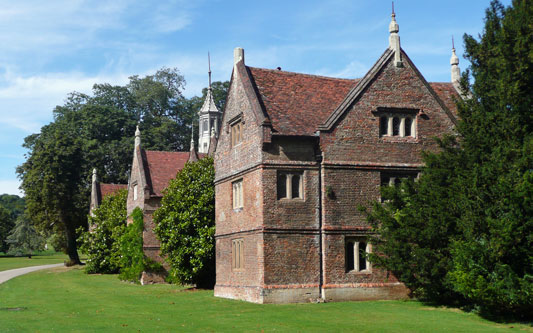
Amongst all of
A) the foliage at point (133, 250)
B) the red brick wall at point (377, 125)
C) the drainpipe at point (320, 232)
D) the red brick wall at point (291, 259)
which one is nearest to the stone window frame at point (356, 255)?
the drainpipe at point (320, 232)

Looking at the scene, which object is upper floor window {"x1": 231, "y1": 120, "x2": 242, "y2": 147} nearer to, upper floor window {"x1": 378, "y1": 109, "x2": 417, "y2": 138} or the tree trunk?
upper floor window {"x1": 378, "y1": 109, "x2": 417, "y2": 138}

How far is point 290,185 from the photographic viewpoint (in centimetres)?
2680

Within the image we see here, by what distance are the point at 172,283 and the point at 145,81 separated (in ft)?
241

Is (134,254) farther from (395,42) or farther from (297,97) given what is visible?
(395,42)

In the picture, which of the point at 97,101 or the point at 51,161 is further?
the point at 97,101

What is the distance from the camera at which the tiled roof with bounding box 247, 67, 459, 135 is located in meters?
27.5

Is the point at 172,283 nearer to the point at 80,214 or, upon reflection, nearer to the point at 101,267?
the point at 101,267

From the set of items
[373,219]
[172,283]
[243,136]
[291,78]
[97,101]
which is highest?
[97,101]

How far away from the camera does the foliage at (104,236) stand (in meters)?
53.1

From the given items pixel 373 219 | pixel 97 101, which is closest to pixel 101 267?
pixel 373 219

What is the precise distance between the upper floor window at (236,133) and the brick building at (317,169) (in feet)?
0.17

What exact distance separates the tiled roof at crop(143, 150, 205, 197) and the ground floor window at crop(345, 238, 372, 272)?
66.6 ft

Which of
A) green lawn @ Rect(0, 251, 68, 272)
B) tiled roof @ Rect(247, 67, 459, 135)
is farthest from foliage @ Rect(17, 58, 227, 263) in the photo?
tiled roof @ Rect(247, 67, 459, 135)

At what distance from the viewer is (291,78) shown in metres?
30.5
